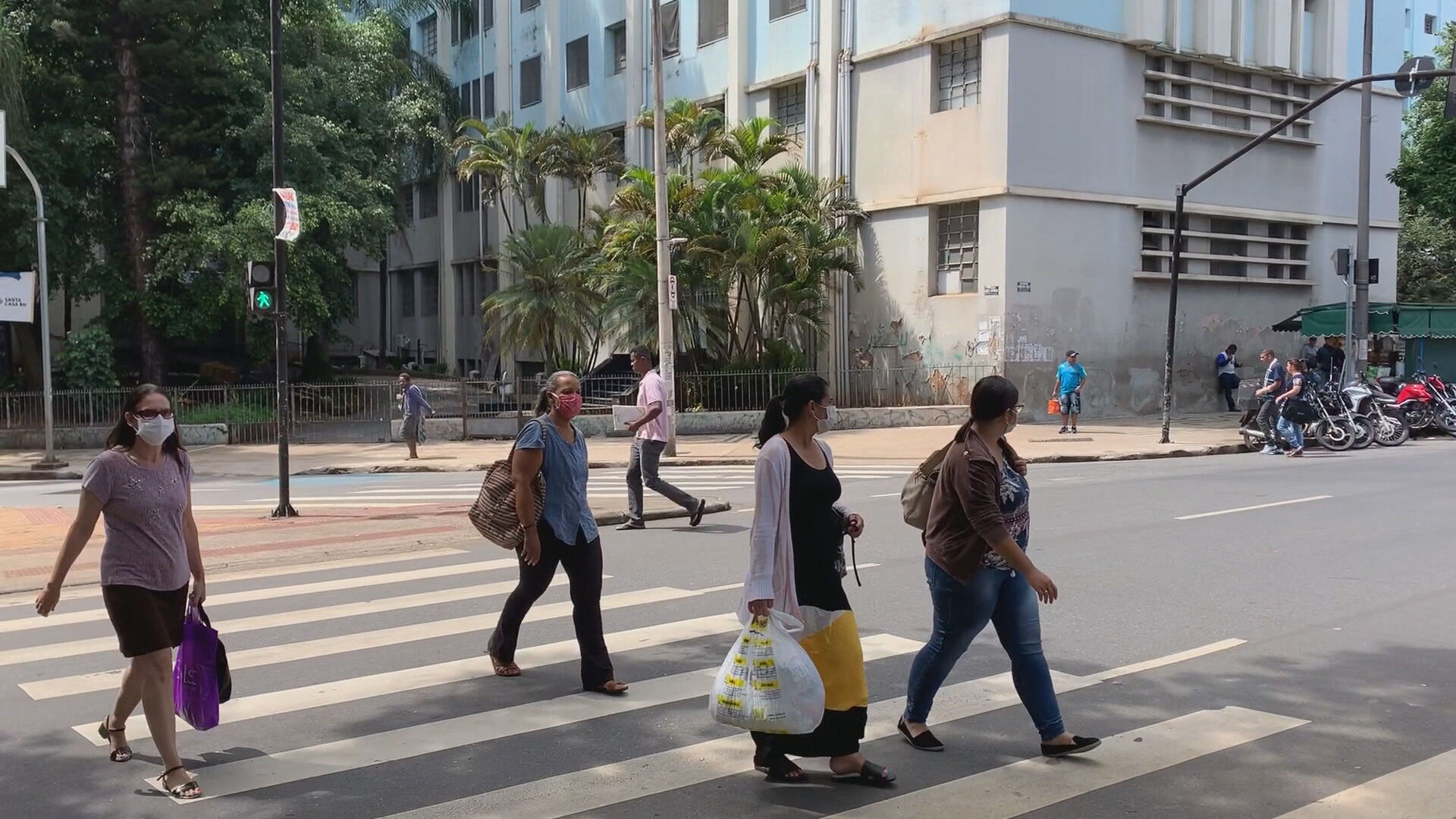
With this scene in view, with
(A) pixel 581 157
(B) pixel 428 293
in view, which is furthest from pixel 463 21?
(A) pixel 581 157

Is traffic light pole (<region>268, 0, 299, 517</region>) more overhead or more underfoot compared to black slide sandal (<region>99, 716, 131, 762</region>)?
more overhead

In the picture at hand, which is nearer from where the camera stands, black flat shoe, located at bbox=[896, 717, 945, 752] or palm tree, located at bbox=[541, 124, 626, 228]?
black flat shoe, located at bbox=[896, 717, 945, 752]

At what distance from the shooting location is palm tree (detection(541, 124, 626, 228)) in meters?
36.6

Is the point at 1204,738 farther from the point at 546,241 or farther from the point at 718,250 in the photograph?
the point at 546,241

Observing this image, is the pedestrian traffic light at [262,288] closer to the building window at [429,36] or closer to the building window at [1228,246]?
the building window at [1228,246]

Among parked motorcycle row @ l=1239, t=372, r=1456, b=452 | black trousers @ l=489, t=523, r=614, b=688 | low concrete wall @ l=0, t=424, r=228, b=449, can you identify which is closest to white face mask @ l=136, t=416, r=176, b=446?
black trousers @ l=489, t=523, r=614, b=688

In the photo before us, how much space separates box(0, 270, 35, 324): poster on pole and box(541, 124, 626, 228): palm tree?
51.2 ft

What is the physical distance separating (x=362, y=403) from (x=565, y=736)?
2394 centimetres

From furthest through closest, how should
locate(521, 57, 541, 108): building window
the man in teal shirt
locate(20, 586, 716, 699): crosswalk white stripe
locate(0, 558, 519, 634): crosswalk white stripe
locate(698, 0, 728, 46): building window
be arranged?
locate(521, 57, 541, 108): building window < locate(698, 0, 728, 46): building window < the man in teal shirt < locate(0, 558, 519, 634): crosswalk white stripe < locate(20, 586, 716, 699): crosswalk white stripe

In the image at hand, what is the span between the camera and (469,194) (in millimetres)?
47312

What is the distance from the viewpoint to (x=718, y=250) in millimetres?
27859

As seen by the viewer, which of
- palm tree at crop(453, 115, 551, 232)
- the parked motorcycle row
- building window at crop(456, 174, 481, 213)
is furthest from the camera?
building window at crop(456, 174, 481, 213)

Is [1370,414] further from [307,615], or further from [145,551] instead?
[145,551]

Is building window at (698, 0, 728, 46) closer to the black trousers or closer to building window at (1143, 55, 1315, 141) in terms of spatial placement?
building window at (1143, 55, 1315, 141)
